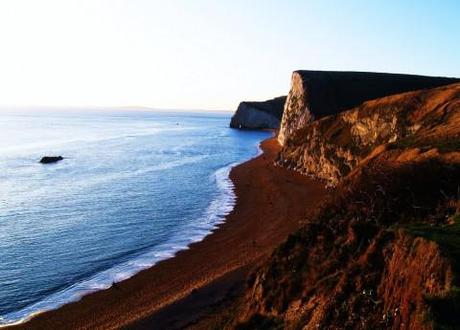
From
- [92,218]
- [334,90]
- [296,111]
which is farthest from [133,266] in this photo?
[334,90]

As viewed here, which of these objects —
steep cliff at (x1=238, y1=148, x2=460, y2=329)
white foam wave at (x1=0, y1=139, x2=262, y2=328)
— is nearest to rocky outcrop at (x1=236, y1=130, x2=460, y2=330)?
steep cliff at (x1=238, y1=148, x2=460, y2=329)

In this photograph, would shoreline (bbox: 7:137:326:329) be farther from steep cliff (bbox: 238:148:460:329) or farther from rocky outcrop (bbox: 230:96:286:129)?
rocky outcrop (bbox: 230:96:286:129)

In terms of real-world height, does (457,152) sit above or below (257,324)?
above

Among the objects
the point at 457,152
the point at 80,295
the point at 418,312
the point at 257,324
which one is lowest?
the point at 80,295

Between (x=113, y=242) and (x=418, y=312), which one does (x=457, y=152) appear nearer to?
(x=418, y=312)

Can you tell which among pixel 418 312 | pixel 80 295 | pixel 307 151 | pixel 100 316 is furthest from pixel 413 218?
pixel 307 151

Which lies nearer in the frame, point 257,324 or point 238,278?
point 257,324
